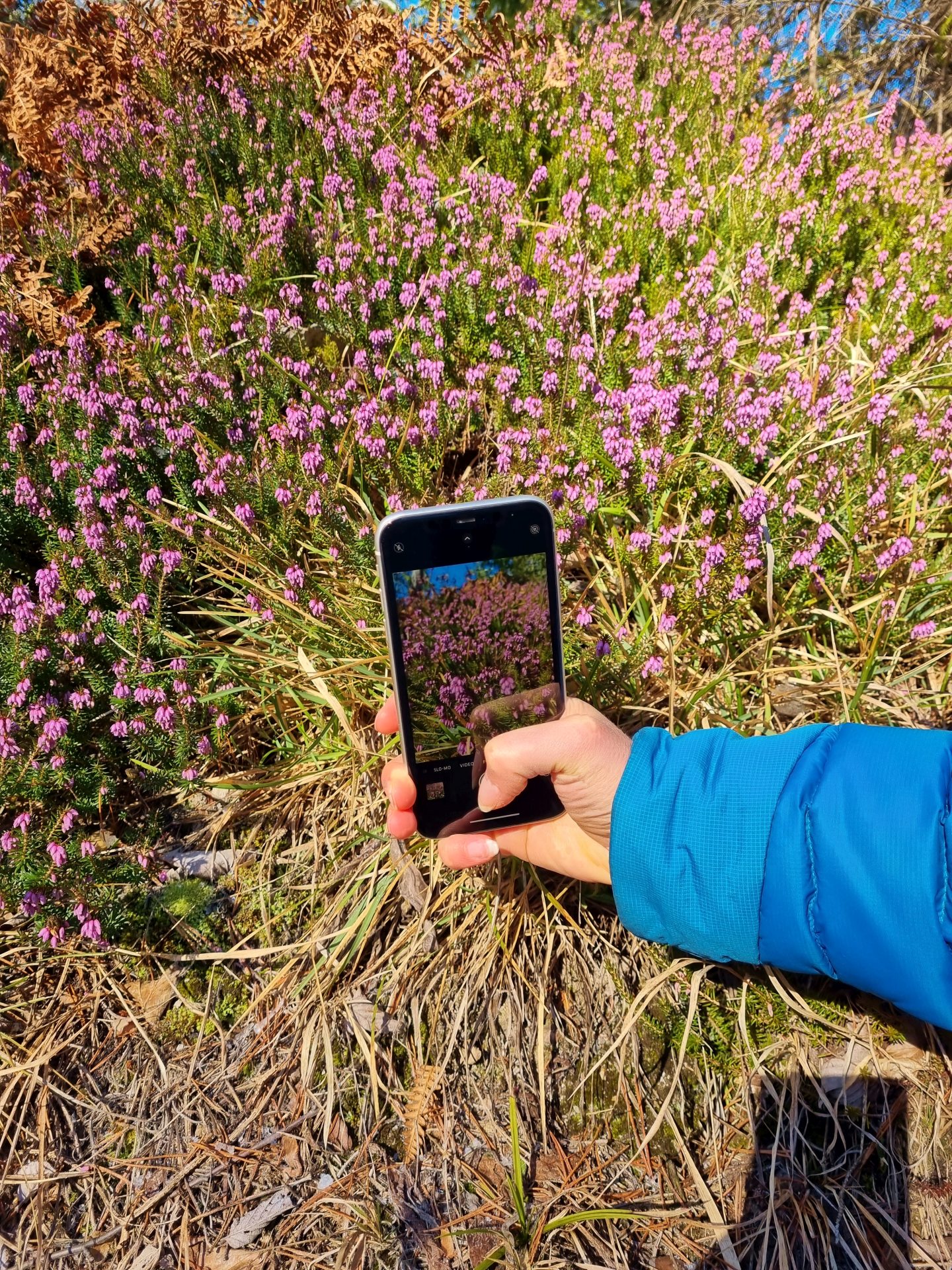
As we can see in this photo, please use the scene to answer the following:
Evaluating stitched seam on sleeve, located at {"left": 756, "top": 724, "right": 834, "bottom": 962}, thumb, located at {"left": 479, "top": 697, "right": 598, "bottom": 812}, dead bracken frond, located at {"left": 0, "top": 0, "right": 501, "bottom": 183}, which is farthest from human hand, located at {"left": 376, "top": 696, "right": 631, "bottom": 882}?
dead bracken frond, located at {"left": 0, "top": 0, "right": 501, "bottom": 183}

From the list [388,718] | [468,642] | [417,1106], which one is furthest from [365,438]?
[417,1106]

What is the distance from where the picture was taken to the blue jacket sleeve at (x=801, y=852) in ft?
4.59

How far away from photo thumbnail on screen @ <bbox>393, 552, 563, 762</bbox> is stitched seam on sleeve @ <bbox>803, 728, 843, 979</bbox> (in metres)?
0.61

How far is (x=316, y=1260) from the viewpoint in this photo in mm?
1816

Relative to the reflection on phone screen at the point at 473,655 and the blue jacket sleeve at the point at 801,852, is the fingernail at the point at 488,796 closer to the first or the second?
the reflection on phone screen at the point at 473,655

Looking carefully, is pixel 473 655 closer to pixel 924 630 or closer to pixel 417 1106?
pixel 417 1106

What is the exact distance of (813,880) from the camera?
4.96 ft

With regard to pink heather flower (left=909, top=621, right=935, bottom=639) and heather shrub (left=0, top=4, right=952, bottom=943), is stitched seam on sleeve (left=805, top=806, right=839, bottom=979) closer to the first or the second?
heather shrub (left=0, top=4, right=952, bottom=943)

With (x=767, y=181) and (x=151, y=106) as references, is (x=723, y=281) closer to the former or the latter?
(x=767, y=181)

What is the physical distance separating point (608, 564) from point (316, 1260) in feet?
7.38

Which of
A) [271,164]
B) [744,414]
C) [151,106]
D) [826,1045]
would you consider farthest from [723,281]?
[151,106]

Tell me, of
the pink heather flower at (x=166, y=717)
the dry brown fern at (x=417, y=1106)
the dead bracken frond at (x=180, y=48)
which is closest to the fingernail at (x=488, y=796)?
the dry brown fern at (x=417, y=1106)

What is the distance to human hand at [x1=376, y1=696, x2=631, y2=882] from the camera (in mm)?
1729

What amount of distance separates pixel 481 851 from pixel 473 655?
0.55 meters
